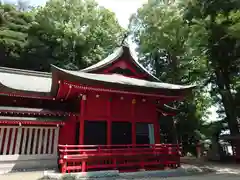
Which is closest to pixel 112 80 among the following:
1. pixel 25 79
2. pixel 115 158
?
pixel 115 158

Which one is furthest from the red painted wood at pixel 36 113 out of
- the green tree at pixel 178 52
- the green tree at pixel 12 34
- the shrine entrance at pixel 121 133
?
the green tree at pixel 12 34

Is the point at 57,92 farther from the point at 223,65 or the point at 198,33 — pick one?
the point at 223,65

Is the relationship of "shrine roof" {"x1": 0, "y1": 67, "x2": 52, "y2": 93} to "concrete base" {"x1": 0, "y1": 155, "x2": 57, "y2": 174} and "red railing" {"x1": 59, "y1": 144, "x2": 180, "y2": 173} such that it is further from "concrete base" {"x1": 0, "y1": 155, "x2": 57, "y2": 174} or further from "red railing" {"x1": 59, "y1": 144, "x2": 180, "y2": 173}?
"red railing" {"x1": 59, "y1": 144, "x2": 180, "y2": 173}

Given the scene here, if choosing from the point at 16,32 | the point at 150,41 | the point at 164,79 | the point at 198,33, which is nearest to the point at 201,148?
the point at 164,79

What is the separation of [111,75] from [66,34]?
Result: 15.1 m

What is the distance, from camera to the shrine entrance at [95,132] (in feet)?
32.3

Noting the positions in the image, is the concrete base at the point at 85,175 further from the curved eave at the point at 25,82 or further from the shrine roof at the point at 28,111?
the curved eave at the point at 25,82

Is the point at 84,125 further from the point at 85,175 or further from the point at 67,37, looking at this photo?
the point at 67,37

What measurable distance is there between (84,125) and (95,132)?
0.70 m

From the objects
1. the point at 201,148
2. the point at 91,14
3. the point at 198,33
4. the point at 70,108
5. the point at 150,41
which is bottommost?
the point at 201,148

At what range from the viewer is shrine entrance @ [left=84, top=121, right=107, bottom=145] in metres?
9.84

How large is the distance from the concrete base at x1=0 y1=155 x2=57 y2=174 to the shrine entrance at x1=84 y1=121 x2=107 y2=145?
7.17 ft

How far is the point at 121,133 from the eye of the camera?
10.6 metres

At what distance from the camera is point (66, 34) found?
81.5 feet
